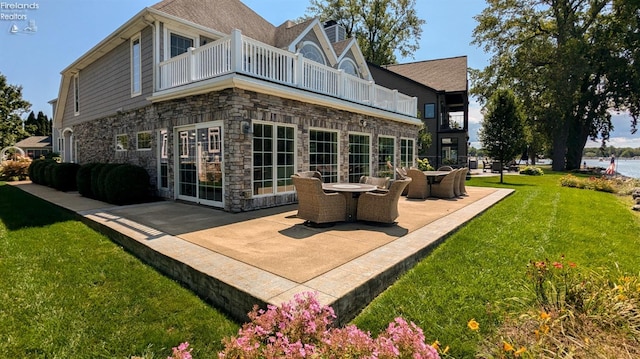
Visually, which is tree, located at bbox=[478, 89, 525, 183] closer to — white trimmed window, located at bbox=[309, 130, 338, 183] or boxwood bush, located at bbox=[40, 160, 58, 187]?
white trimmed window, located at bbox=[309, 130, 338, 183]

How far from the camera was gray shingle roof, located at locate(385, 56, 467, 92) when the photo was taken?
2372 centimetres

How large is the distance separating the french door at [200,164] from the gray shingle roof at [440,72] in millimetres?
20333

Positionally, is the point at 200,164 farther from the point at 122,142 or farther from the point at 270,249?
the point at 122,142

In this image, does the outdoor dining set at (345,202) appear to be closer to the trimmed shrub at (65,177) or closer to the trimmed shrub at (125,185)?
the trimmed shrub at (125,185)

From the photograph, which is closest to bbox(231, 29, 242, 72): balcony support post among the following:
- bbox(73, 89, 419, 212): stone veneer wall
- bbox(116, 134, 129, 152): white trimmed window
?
bbox(73, 89, 419, 212): stone veneer wall

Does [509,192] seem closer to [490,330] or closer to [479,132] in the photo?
[479,132]

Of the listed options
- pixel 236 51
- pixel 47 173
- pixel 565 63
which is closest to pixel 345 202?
pixel 236 51

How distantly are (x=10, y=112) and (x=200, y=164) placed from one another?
140ft

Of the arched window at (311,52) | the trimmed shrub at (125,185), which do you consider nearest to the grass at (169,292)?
the trimmed shrub at (125,185)

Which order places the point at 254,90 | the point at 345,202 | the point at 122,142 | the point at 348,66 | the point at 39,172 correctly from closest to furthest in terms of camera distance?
the point at 345,202, the point at 254,90, the point at 122,142, the point at 39,172, the point at 348,66

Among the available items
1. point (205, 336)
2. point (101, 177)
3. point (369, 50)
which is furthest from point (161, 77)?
point (369, 50)

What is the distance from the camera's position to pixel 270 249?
447 centimetres

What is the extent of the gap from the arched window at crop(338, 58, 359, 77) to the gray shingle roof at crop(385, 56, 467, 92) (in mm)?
10838

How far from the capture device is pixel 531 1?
26.6 metres
